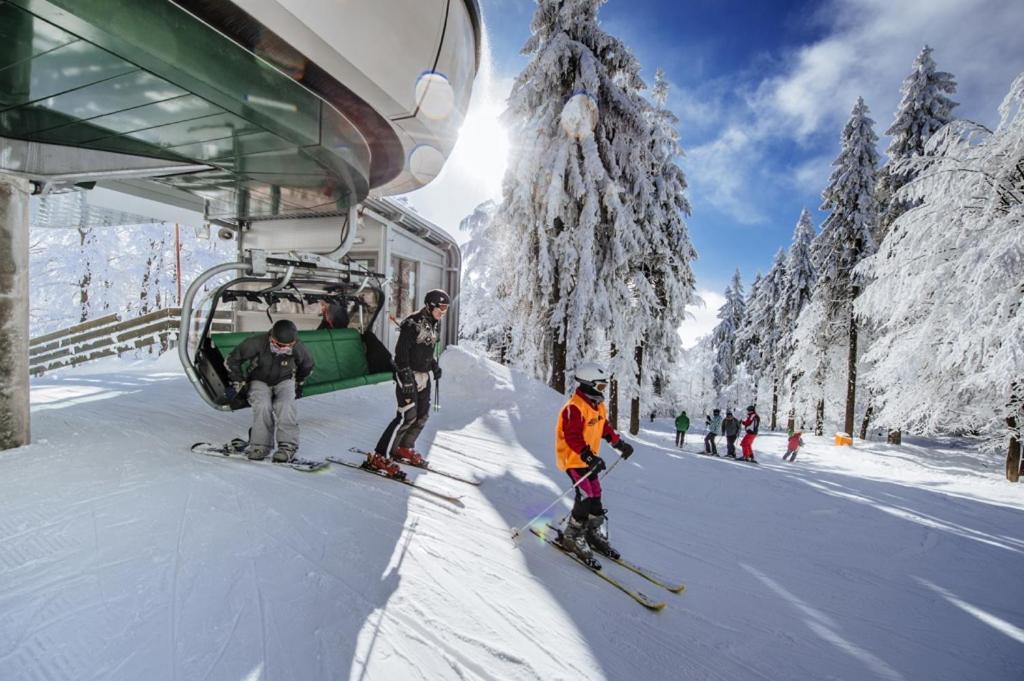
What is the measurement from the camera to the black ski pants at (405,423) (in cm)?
485

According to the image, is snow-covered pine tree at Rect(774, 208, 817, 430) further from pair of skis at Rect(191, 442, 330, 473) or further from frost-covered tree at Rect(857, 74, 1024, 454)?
pair of skis at Rect(191, 442, 330, 473)

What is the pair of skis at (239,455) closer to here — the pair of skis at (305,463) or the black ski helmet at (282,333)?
the pair of skis at (305,463)

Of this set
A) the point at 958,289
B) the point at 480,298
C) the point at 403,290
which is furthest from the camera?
the point at 480,298

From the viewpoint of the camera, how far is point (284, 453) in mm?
4574

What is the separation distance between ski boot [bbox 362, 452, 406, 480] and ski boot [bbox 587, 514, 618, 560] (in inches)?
80.5

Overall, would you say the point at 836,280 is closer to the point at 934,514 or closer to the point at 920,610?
the point at 934,514

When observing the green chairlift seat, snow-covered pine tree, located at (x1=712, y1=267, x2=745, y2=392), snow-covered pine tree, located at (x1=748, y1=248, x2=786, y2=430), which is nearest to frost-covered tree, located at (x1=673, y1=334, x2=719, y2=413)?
snow-covered pine tree, located at (x1=712, y1=267, x2=745, y2=392)

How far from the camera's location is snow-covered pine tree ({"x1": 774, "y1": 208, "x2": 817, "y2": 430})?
23.9 meters

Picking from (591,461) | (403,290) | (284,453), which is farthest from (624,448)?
(403,290)

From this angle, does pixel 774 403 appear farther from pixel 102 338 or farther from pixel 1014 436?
pixel 102 338

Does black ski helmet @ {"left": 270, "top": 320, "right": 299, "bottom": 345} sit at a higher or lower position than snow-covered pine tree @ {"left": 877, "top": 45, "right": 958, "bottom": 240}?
lower

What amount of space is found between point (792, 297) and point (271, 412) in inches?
1090

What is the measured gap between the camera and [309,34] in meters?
2.67

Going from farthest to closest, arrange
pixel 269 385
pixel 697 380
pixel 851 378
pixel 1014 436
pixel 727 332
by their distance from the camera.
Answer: pixel 697 380, pixel 727 332, pixel 851 378, pixel 1014 436, pixel 269 385
